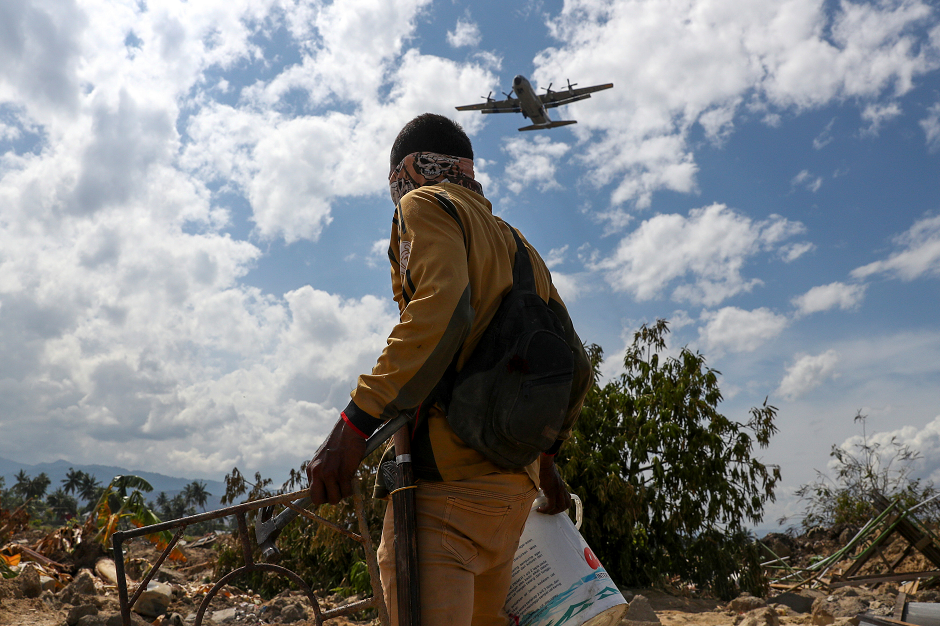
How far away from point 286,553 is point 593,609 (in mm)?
6574

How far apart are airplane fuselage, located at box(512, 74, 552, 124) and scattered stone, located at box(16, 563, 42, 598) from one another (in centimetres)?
2115

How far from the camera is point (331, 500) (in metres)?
1.58

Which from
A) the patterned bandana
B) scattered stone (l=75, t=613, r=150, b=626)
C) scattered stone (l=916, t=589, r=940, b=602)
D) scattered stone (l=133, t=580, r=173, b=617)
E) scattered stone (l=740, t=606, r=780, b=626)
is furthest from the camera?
scattered stone (l=916, t=589, r=940, b=602)

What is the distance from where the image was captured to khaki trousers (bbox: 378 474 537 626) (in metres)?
1.60

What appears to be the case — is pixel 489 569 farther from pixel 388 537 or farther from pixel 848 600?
pixel 848 600

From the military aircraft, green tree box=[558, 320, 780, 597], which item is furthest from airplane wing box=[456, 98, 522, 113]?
green tree box=[558, 320, 780, 597]

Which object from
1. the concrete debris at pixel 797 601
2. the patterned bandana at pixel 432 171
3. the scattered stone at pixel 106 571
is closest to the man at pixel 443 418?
the patterned bandana at pixel 432 171

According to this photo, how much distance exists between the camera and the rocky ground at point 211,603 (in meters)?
4.84

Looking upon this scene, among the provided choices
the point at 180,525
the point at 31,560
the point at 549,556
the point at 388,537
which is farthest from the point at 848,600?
the point at 31,560

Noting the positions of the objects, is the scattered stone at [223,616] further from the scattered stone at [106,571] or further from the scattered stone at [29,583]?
the scattered stone at [106,571]

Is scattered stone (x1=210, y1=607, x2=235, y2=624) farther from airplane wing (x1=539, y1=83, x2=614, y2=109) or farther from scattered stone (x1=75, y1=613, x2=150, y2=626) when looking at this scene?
airplane wing (x1=539, y1=83, x2=614, y2=109)

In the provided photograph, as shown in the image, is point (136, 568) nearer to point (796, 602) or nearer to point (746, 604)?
point (746, 604)

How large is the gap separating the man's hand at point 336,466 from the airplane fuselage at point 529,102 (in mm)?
23134

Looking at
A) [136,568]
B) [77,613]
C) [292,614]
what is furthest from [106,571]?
[292,614]
